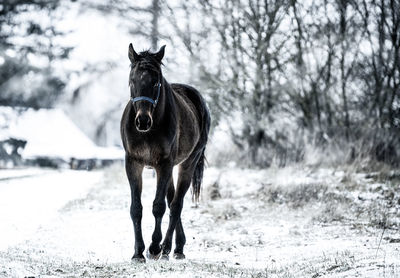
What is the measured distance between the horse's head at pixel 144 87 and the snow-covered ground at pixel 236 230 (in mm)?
1364

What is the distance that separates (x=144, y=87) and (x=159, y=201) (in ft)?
4.13

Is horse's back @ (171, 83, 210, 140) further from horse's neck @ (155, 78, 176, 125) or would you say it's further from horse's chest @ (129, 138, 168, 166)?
horse's chest @ (129, 138, 168, 166)

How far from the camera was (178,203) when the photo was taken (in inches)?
215

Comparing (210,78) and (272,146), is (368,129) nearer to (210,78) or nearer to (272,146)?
(272,146)

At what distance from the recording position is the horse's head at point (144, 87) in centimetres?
421

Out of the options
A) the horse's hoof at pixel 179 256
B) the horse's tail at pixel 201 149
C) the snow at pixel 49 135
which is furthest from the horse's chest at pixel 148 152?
the snow at pixel 49 135

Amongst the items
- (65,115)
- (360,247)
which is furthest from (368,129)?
(65,115)

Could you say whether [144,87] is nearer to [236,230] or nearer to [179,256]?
[179,256]

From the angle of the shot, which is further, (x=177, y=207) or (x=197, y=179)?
(x=197, y=179)

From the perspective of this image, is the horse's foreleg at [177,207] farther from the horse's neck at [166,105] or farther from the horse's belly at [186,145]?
the horse's neck at [166,105]

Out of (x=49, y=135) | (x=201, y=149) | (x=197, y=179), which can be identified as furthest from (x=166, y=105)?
(x=49, y=135)

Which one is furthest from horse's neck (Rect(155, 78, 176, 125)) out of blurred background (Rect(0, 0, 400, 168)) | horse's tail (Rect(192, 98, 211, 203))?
blurred background (Rect(0, 0, 400, 168))

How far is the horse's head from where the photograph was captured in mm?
4207

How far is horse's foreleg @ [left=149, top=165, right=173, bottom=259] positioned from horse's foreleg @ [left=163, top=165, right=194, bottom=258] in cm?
25
